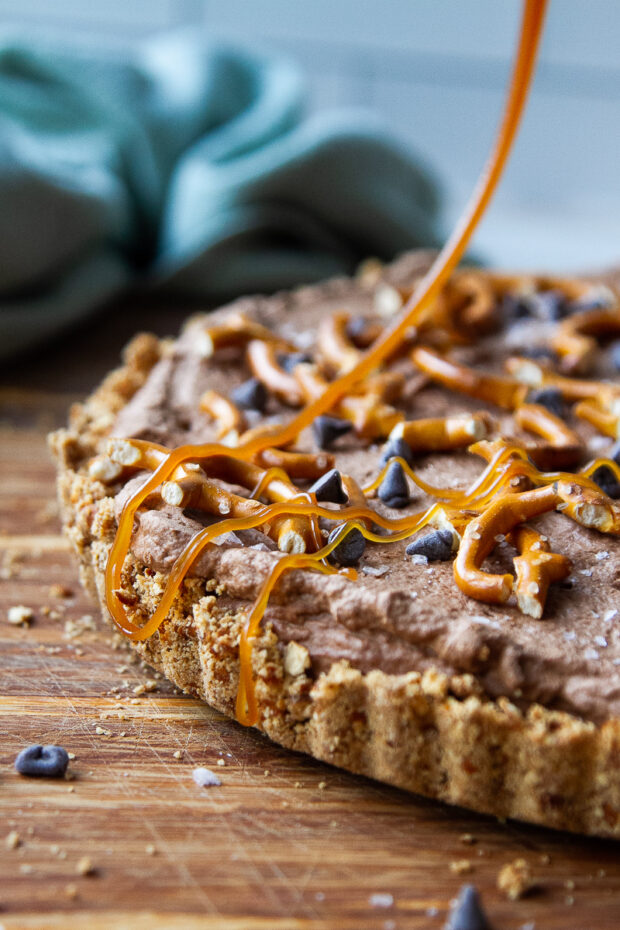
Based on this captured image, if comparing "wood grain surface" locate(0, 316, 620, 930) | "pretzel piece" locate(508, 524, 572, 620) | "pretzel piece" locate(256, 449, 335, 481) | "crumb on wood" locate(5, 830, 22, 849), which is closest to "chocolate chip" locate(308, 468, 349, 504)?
"pretzel piece" locate(256, 449, 335, 481)

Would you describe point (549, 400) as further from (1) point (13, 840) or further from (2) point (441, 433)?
(1) point (13, 840)

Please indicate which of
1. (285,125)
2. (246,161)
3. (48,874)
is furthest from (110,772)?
(285,125)

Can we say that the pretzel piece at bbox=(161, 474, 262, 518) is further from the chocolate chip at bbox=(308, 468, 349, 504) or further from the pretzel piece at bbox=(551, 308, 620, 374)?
the pretzel piece at bbox=(551, 308, 620, 374)

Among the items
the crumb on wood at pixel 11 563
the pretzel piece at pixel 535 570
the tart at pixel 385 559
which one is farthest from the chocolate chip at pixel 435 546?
the crumb on wood at pixel 11 563

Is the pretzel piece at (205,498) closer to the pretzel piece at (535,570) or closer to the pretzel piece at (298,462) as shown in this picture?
the pretzel piece at (298,462)

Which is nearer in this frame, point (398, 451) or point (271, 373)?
point (398, 451)

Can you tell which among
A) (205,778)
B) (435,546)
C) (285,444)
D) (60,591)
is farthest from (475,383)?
(205,778)

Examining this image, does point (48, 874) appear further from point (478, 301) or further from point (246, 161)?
point (246, 161)
